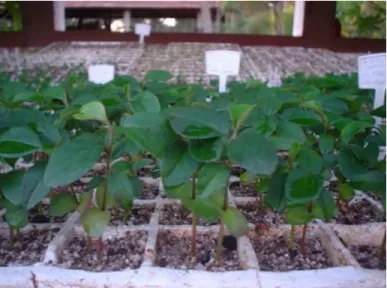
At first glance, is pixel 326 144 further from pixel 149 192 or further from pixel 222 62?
pixel 222 62

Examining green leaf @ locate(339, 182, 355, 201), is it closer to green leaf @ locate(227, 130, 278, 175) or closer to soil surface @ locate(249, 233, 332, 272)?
soil surface @ locate(249, 233, 332, 272)

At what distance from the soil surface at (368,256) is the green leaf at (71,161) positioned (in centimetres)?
45

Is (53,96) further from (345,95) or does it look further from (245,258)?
(345,95)

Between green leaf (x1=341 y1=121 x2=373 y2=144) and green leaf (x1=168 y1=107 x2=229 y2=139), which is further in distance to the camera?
green leaf (x1=341 y1=121 x2=373 y2=144)

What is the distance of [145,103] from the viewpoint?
667 mm

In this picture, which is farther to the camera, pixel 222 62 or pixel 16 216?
pixel 222 62

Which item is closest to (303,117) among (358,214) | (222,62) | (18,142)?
(358,214)

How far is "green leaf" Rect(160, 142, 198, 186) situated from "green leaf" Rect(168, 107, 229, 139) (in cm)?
4

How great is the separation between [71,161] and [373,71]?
0.86 m

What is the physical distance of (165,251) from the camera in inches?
29.1

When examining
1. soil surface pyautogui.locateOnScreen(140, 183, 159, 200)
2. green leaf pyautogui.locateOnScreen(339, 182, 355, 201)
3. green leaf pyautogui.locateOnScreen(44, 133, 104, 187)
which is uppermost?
green leaf pyautogui.locateOnScreen(44, 133, 104, 187)

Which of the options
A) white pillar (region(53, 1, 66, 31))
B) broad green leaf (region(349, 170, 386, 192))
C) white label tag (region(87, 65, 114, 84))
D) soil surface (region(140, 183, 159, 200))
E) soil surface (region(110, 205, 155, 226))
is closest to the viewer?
broad green leaf (region(349, 170, 386, 192))

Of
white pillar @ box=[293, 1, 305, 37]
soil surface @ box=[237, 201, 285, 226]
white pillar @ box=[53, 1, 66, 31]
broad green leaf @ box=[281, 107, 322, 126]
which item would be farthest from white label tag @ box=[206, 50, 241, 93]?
white pillar @ box=[53, 1, 66, 31]

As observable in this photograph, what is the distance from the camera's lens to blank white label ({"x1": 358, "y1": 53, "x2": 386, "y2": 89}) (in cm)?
110
